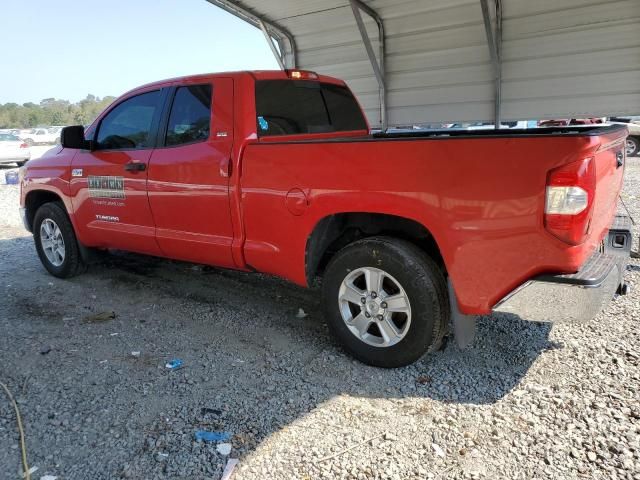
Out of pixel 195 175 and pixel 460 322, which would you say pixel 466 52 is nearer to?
pixel 195 175

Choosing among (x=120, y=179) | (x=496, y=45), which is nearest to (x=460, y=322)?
(x=120, y=179)

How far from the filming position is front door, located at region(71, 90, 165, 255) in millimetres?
4473

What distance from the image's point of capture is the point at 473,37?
7.78 metres

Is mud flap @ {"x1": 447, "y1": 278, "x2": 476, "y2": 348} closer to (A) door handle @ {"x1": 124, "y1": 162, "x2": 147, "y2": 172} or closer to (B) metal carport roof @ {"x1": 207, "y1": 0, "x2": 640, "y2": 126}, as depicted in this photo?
(A) door handle @ {"x1": 124, "y1": 162, "x2": 147, "y2": 172}

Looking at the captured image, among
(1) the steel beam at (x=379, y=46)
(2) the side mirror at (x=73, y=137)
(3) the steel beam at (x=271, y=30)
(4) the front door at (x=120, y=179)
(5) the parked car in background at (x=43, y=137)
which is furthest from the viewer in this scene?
(5) the parked car in background at (x=43, y=137)

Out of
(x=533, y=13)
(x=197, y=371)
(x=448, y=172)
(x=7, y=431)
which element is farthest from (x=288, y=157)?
(x=533, y=13)

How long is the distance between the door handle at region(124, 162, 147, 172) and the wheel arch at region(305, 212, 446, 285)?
180 cm

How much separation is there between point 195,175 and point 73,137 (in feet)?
5.61

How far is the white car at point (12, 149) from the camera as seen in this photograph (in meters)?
18.7

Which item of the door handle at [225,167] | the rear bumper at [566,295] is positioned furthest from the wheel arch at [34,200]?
the rear bumper at [566,295]

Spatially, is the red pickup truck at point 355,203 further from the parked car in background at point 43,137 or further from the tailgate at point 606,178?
the parked car in background at point 43,137

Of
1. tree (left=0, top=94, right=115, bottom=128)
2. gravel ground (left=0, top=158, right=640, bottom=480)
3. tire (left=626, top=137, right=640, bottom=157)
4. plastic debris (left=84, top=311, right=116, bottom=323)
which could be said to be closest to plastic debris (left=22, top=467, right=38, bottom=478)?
gravel ground (left=0, top=158, right=640, bottom=480)

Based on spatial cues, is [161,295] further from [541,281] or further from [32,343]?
[541,281]

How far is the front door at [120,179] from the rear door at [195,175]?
16 centimetres
